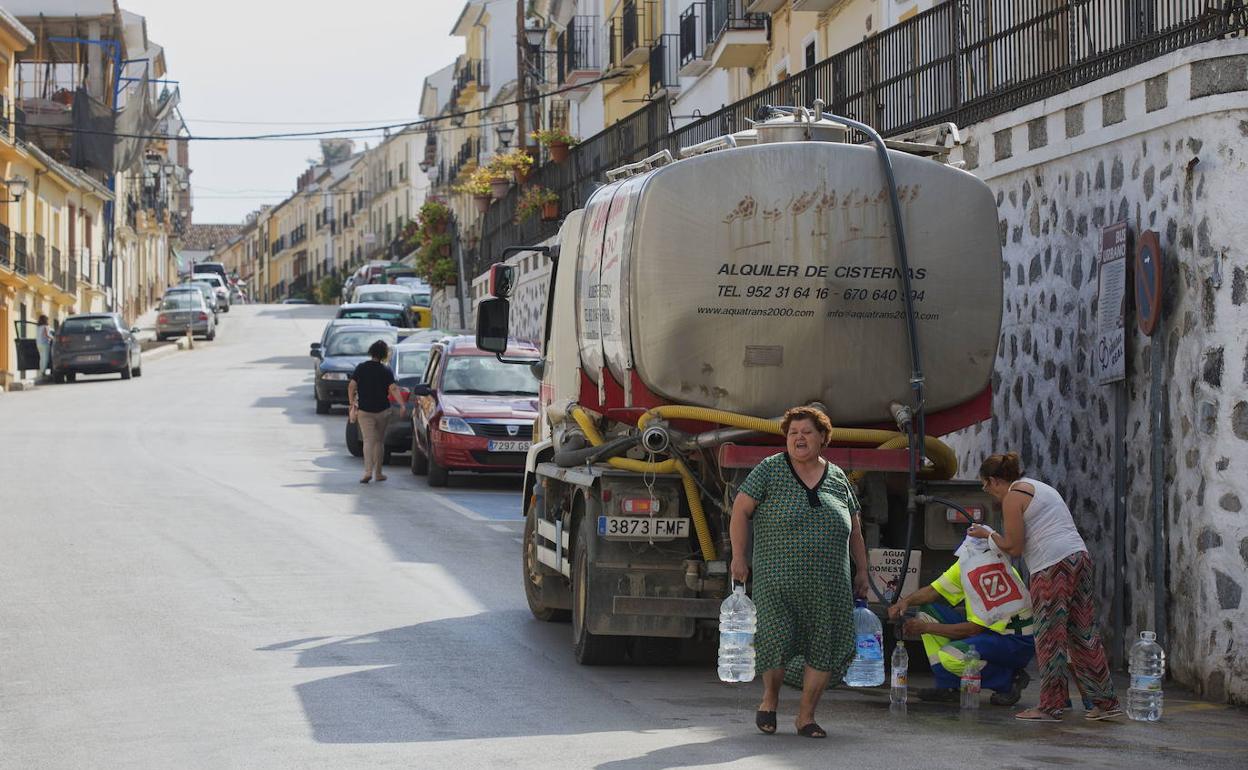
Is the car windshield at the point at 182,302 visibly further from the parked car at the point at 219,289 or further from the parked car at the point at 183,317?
the parked car at the point at 219,289

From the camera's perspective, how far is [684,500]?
1048cm

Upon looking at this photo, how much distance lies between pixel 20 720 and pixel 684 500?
11.8ft

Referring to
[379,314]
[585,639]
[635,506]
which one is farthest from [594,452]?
[379,314]

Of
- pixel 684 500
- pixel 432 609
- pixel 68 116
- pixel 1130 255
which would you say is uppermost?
pixel 68 116

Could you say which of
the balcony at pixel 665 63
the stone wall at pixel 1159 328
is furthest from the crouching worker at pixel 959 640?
the balcony at pixel 665 63

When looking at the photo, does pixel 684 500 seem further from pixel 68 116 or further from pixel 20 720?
pixel 68 116

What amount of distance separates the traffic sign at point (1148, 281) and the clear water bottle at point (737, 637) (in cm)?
308

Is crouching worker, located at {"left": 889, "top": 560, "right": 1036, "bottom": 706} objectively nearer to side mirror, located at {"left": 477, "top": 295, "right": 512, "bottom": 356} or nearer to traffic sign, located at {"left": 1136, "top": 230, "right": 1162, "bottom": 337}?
traffic sign, located at {"left": 1136, "top": 230, "right": 1162, "bottom": 337}

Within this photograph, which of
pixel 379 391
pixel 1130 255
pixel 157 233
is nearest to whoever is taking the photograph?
pixel 1130 255

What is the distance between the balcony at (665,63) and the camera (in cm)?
3981

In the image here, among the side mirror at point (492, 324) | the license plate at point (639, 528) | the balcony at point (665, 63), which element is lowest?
the license plate at point (639, 528)

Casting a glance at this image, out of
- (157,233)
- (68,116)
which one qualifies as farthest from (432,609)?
(157,233)

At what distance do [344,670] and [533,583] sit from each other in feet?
7.81

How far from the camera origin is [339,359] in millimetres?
33812
